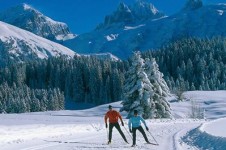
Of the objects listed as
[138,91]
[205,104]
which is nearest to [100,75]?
[205,104]

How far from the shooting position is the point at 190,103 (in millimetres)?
87812

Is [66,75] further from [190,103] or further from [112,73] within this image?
[190,103]

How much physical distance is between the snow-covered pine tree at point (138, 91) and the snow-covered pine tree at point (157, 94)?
114 cm

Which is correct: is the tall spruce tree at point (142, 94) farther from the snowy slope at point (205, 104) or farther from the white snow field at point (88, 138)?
the snowy slope at point (205, 104)

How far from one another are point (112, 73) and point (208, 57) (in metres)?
Result: 41.2

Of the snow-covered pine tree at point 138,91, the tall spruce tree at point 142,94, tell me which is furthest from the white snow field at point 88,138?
the tall spruce tree at point 142,94

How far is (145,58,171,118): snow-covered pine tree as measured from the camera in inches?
2106

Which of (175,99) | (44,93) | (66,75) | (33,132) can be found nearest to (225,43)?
(66,75)

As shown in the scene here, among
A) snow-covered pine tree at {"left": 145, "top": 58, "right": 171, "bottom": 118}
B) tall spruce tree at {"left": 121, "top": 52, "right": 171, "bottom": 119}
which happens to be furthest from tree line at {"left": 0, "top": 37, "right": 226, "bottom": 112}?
tall spruce tree at {"left": 121, "top": 52, "right": 171, "bottom": 119}

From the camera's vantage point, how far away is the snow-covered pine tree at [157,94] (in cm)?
5350

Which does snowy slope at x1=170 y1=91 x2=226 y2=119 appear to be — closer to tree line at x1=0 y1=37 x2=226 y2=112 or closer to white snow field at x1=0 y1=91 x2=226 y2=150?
white snow field at x1=0 y1=91 x2=226 y2=150

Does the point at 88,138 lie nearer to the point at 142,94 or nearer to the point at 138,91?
the point at 142,94

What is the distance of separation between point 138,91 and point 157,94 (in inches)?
130

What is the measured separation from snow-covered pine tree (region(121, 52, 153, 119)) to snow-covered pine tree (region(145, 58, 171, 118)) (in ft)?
3.73
